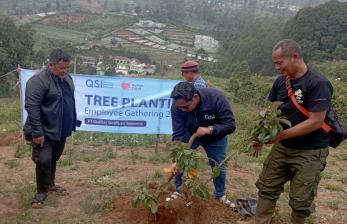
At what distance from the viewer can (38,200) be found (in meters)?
4.97

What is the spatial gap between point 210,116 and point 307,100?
1.13 meters

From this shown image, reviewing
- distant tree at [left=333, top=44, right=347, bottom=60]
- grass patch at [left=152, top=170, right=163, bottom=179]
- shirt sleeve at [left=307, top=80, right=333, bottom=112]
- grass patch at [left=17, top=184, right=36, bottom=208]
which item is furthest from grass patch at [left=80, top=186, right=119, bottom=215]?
distant tree at [left=333, top=44, right=347, bottom=60]

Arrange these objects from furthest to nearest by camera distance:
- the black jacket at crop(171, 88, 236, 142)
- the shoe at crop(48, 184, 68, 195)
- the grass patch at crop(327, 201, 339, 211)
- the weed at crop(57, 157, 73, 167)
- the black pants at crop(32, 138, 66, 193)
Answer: the weed at crop(57, 157, 73, 167)
the grass patch at crop(327, 201, 339, 211)
the shoe at crop(48, 184, 68, 195)
the black pants at crop(32, 138, 66, 193)
the black jacket at crop(171, 88, 236, 142)

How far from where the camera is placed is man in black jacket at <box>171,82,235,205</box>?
4.27m

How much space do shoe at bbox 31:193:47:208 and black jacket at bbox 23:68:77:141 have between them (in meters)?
0.72

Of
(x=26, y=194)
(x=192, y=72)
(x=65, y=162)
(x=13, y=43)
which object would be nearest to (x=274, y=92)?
(x=192, y=72)

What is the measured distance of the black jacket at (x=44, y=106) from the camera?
460 cm

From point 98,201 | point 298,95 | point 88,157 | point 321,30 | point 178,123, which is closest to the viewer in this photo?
point 298,95

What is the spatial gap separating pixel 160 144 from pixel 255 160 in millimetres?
1828

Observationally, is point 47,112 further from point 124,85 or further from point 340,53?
point 340,53

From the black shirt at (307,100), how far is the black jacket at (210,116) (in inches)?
25.1

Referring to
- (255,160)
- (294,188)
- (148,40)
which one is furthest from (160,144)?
(148,40)

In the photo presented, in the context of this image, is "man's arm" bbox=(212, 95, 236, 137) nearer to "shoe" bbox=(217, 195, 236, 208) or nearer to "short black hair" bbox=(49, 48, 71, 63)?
"shoe" bbox=(217, 195, 236, 208)

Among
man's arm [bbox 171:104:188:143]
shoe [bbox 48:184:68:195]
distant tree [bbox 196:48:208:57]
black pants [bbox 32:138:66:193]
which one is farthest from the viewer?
distant tree [bbox 196:48:208:57]
